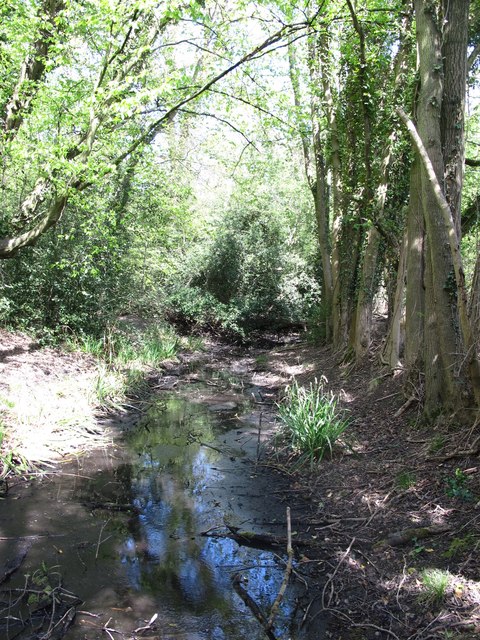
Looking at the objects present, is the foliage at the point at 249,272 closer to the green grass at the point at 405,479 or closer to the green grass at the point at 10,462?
the green grass at the point at 10,462

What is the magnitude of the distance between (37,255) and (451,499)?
993cm

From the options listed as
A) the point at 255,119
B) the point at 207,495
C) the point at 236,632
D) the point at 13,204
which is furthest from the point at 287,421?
the point at 13,204

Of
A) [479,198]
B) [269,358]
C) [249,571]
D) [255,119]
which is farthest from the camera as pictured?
[269,358]

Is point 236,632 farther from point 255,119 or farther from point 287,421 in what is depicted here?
point 255,119

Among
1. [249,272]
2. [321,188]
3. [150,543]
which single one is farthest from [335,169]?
[150,543]

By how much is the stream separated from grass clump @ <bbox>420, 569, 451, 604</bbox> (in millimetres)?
877

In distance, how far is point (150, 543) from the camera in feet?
13.8

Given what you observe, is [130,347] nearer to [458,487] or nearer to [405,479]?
[405,479]

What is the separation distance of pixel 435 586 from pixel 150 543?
2342mm

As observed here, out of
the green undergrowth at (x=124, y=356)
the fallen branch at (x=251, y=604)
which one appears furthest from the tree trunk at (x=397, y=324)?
the fallen branch at (x=251, y=604)

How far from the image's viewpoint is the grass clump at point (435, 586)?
10.2 feet

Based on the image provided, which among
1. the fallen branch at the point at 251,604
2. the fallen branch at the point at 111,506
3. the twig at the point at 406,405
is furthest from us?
the twig at the point at 406,405

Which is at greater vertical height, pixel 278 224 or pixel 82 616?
pixel 278 224

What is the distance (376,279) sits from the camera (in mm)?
10508
